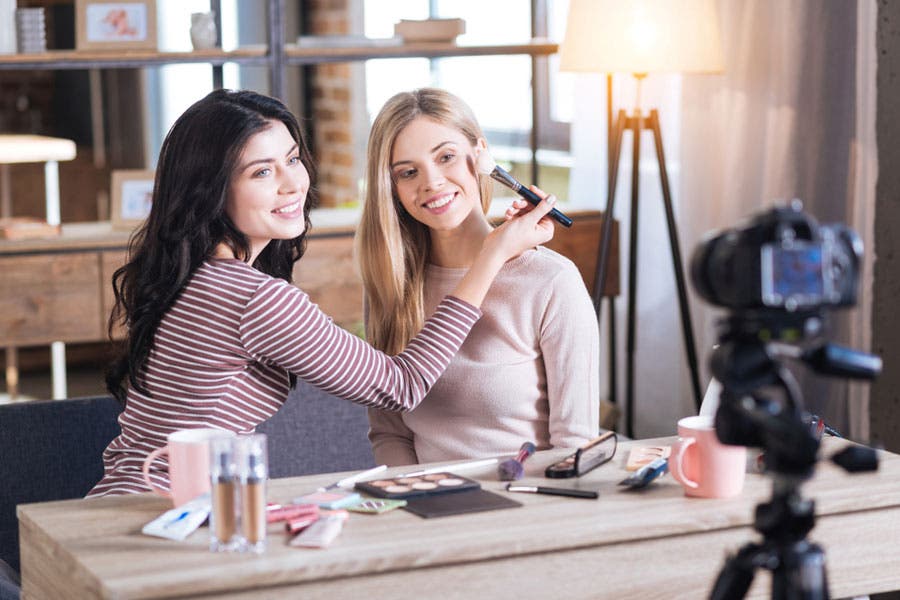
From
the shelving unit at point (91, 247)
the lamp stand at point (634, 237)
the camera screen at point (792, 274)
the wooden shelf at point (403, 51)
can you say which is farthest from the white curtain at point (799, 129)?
the camera screen at point (792, 274)

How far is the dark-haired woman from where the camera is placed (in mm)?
1933

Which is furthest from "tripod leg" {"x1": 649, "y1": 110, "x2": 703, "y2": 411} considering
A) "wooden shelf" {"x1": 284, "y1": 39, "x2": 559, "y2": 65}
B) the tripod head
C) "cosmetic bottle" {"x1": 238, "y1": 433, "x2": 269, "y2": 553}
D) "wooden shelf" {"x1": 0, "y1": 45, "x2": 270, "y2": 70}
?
the tripod head

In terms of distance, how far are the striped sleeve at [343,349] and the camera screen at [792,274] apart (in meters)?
0.86

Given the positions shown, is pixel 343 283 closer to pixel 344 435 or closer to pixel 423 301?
pixel 344 435

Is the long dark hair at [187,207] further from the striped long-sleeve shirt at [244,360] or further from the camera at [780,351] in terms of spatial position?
the camera at [780,351]

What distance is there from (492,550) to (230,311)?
62 centimetres

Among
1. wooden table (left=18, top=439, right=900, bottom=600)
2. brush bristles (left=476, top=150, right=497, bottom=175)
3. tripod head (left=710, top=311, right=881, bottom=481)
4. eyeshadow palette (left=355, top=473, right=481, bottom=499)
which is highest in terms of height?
brush bristles (left=476, top=150, right=497, bottom=175)

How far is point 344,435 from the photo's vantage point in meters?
2.74

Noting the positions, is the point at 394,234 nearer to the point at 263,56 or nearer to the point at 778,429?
the point at 778,429

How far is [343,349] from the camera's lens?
1.94 metres

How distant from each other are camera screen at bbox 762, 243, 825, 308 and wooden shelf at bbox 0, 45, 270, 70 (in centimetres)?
304

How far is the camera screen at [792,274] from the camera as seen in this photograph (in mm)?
1180

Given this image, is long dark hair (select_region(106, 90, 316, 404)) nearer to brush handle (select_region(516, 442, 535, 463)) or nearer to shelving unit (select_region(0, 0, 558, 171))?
brush handle (select_region(516, 442, 535, 463))

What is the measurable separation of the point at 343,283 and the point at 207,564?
103 inches
